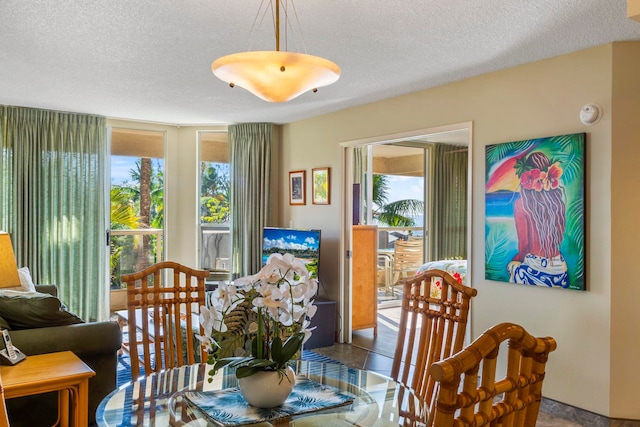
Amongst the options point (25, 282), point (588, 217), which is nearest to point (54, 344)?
point (25, 282)

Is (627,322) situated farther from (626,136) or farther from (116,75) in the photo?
(116,75)

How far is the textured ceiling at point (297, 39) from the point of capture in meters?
2.76

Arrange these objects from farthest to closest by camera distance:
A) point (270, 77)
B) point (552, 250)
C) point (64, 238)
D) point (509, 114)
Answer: point (64, 238) < point (509, 114) < point (552, 250) < point (270, 77)

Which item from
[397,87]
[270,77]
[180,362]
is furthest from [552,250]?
[180,362]

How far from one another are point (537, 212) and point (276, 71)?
7.32 feet

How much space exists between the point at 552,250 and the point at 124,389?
2.84 meters

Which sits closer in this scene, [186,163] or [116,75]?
[116,75]

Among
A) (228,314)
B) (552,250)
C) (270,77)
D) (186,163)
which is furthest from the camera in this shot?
(186,163)

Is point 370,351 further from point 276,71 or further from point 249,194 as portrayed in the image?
point 276,71

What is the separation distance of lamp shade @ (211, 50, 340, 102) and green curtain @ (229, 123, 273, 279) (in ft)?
12.4

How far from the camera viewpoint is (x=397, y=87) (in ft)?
14.7

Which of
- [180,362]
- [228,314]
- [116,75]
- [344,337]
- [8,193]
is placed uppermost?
[116,75]

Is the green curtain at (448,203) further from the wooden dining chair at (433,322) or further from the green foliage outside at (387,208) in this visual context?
the wooden dining chair at (433,322)

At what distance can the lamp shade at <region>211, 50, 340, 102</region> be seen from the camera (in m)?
2.27
